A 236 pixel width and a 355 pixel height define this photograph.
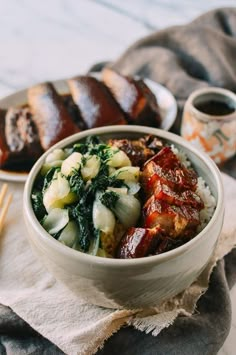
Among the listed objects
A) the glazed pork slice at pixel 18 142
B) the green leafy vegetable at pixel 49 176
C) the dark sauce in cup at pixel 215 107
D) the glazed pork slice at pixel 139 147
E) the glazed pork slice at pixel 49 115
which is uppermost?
the glazed pork slice at pixel 139 147

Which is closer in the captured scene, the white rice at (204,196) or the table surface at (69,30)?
the white rice at (204,196)

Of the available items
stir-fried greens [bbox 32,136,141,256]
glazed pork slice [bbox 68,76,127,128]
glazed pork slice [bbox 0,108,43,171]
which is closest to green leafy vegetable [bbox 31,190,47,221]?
stir-fried greens [bbox 32,136,141,256]

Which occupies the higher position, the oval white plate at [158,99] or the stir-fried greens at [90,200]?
the stir-fried greens at [90,200]

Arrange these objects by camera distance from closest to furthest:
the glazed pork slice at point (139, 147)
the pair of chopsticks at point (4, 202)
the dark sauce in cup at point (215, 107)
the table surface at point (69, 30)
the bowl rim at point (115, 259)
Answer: the bowl rim at point (115, 259) < the glazed pork slice at point (139, 147) < the pair of chopsticks at point (4, 202) < the dark sauce in cup at point (215, 107) < the table surface at point (69, 30)

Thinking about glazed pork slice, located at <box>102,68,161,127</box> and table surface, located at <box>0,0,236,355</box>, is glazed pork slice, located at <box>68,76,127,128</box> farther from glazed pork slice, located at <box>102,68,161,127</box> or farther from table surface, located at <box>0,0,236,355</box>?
table surface, located at <box>0,0,236,355</box>

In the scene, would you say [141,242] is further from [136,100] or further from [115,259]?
[136,100]

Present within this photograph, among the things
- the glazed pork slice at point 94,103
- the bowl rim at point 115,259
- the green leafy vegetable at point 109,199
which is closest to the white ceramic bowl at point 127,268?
the bowl rim at point 115,259

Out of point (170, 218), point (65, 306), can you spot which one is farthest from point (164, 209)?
point (65, 306)

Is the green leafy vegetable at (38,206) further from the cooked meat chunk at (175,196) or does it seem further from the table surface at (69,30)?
the table surface at (69,30)
